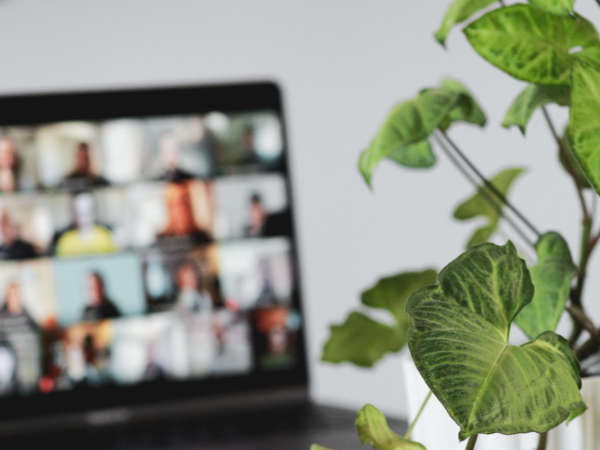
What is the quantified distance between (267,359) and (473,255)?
1.64 feet

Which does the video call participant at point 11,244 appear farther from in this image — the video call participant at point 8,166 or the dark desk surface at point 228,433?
the dark desk surface at point 228,433

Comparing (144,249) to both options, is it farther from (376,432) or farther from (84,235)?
(376,432)

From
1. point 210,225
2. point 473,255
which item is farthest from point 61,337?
point 473,255

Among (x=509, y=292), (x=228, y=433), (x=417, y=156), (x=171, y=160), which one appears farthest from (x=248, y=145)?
(x=509, y=292)

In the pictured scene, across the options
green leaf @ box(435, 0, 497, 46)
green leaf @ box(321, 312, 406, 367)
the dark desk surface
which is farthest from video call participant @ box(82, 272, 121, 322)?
green leaf @ box(435, 0, 497, 46)

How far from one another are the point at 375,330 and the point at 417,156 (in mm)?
101

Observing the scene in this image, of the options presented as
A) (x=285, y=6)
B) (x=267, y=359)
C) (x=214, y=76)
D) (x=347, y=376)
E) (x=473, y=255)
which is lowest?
(x=347, y=376)

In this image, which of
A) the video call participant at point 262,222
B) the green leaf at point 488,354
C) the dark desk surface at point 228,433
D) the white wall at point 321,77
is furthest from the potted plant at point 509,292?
the white wall at point 321,77

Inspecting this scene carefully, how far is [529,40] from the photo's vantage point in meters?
0.20

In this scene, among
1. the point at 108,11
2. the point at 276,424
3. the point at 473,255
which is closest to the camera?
the point at 473,255

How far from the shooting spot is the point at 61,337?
0.60 m

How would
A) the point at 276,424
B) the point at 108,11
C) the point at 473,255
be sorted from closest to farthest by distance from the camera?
1. the point at 473,255
2. the point at 276,424
3. the point at 108,11

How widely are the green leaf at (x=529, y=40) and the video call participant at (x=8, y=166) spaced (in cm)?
54

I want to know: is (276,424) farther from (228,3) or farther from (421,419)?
(228,3)
